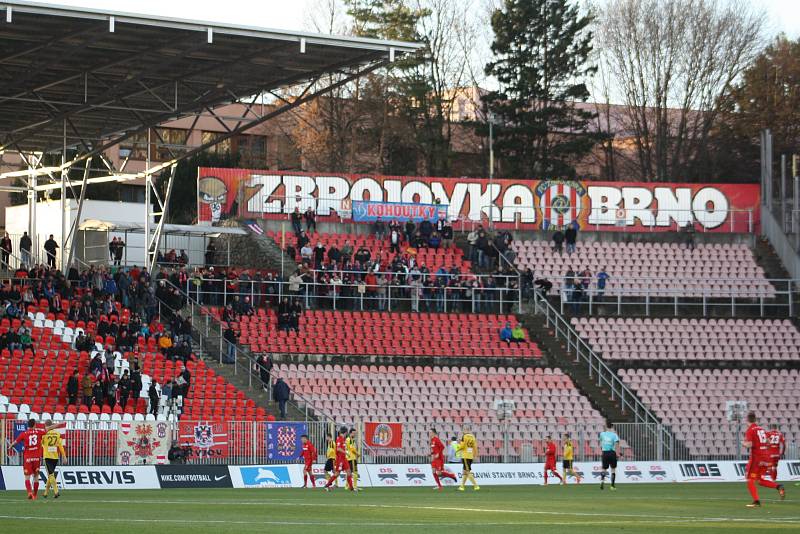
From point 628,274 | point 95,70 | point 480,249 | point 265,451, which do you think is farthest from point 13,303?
point 628,274

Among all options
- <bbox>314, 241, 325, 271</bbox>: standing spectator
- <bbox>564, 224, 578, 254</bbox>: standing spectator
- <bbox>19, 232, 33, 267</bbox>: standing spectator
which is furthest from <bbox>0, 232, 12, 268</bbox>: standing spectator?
<bbox>564, 224, 578, 254</bbox>: standing spectator

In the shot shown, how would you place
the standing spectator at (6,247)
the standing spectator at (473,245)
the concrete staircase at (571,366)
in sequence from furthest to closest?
the standing spectator at (473,245) → the standing spectator at (6,247) → the concrete staircase at (571,366)

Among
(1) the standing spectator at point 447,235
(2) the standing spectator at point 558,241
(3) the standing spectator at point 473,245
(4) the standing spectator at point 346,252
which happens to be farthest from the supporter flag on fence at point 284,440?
(2) the standing spectator at point 558,241

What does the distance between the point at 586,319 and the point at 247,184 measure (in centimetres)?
1589

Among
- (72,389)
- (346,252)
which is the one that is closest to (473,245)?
(346,252)

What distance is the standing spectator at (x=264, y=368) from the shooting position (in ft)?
142

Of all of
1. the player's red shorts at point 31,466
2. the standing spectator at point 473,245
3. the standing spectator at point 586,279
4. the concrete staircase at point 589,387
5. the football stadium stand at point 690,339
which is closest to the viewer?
the player's red shorts at point 31,466

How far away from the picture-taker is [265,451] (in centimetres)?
3716

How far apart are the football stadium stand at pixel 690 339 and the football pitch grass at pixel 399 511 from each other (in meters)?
17.5

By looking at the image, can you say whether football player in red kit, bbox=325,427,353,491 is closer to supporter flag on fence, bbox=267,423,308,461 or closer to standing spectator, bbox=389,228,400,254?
supporter flag on fence, bbox=267,423,308,461

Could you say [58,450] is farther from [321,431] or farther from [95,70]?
[95,70]

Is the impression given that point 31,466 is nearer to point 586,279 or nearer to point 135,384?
point 135,384

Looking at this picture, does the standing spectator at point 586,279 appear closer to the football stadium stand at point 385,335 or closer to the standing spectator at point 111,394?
the football stadium stand at point 385,335

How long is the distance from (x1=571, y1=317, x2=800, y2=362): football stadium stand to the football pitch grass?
17527mm
